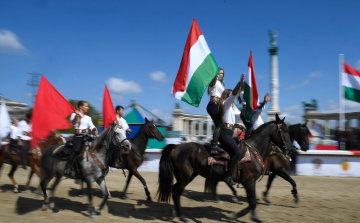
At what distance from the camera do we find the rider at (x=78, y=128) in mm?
6715

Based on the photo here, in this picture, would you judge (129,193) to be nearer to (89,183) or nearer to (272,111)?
(89,183)

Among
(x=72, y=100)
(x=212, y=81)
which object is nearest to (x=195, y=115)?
(x=72, y=100)

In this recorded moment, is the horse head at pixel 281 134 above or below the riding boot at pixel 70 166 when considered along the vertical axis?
above

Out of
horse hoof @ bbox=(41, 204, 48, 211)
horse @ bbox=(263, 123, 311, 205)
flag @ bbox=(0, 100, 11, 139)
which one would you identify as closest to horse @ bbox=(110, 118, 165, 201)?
horse hoof @ bbox=(41, 204, 48, 211)

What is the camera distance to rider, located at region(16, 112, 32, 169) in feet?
31.8

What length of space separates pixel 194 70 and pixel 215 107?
1.09m

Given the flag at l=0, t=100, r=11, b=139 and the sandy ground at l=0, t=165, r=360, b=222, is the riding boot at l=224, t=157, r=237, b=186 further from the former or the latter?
the flag at l=0, t=100, r=11, b=139

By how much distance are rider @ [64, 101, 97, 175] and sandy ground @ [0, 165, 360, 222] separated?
1.22 meters

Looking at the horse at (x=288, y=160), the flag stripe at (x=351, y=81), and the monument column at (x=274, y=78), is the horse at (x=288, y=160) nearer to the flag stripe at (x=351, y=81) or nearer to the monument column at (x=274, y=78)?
the flag stripe at (x=351, y=81)

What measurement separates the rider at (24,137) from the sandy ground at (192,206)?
118 centimetres

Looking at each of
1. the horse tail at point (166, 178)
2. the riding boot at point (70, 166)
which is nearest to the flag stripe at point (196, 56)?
the horse tail at point (166, 178)

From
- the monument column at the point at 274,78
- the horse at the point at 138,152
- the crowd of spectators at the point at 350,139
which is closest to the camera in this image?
the horse at the point at 138,152

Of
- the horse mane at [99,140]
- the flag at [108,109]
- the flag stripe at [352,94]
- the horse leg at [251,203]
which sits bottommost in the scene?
the horse leg at [251,203]

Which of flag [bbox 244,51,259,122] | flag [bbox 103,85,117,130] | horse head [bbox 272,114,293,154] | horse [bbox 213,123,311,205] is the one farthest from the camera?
flag [bbox 103,85,117,130]
